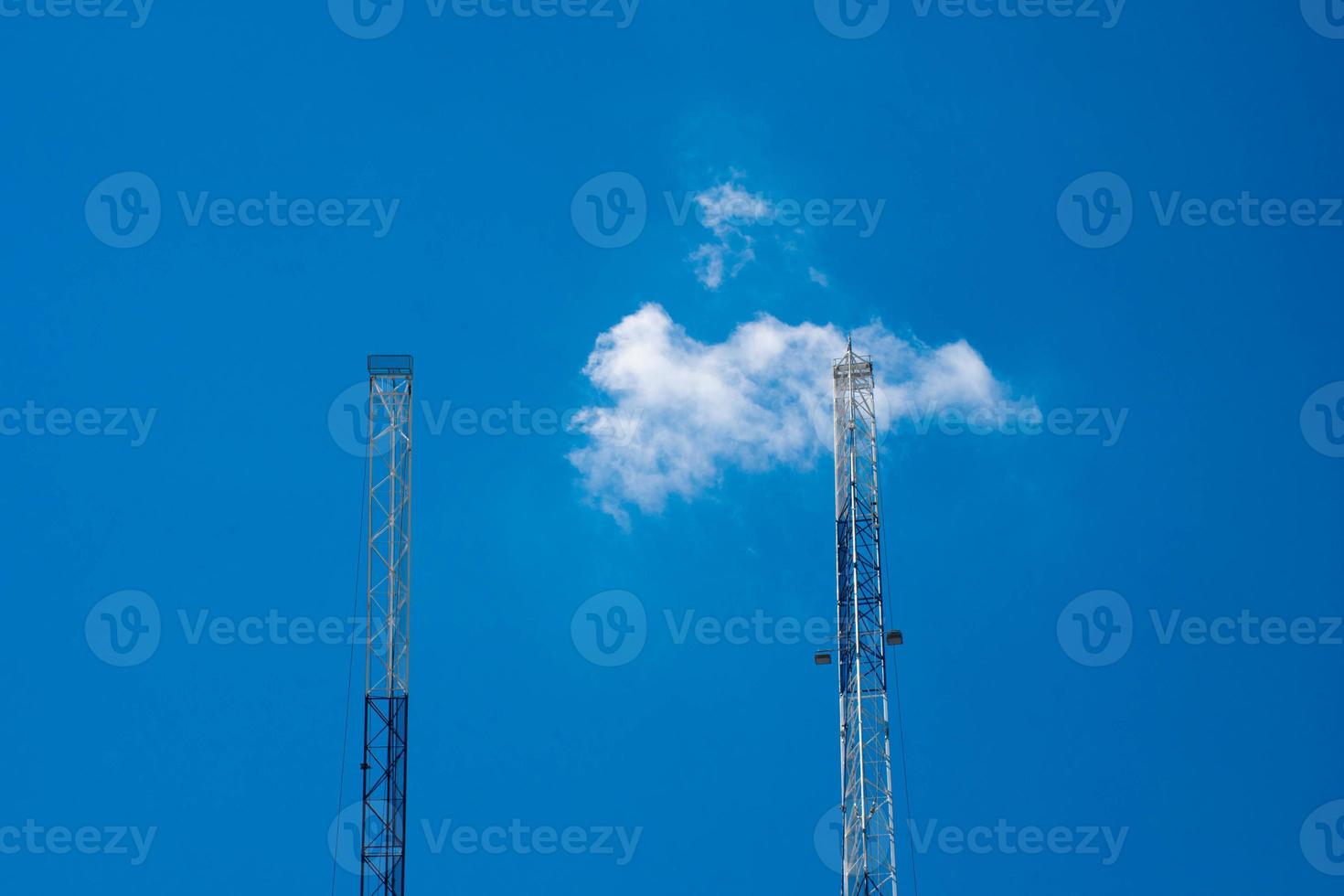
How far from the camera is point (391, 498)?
97562 millimetres

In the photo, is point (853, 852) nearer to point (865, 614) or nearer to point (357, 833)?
point (865, 614)

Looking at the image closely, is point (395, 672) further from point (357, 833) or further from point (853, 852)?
point (853, 852)

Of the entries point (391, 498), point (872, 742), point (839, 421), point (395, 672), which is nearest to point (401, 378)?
point (391, 498)

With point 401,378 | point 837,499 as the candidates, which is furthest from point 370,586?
point 837,499

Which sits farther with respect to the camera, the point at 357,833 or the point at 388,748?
the point at 357,833

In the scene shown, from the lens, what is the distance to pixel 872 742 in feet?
315

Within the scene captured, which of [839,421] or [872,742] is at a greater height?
[839,421]

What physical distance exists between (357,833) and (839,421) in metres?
33.6

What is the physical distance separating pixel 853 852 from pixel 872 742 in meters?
5.46

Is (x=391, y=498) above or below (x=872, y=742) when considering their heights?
above

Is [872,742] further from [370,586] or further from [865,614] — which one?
[370,586]

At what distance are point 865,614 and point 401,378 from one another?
26360 millimetres

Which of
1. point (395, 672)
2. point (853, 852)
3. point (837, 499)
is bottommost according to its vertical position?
point (853, 852)

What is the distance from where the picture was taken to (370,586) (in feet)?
309
